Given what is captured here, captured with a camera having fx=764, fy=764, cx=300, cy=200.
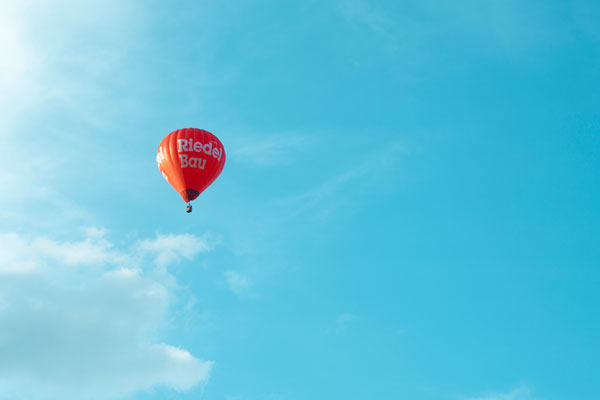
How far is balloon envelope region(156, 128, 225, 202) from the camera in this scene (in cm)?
7969

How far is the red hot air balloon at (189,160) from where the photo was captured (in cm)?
7969

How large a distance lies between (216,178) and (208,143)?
14.6 feet

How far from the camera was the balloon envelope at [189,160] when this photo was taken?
79.7m

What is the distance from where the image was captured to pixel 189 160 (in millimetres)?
79625

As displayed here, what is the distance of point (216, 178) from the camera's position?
83438 millimetres

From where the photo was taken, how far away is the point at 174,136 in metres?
80.8

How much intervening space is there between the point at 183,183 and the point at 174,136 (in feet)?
16.9

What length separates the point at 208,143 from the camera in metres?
80.9

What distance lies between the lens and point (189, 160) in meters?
79.6

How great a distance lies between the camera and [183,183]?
80.1 metres

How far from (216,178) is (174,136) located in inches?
259

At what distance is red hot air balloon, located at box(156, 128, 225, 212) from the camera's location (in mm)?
79688

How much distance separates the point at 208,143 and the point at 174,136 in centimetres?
366
